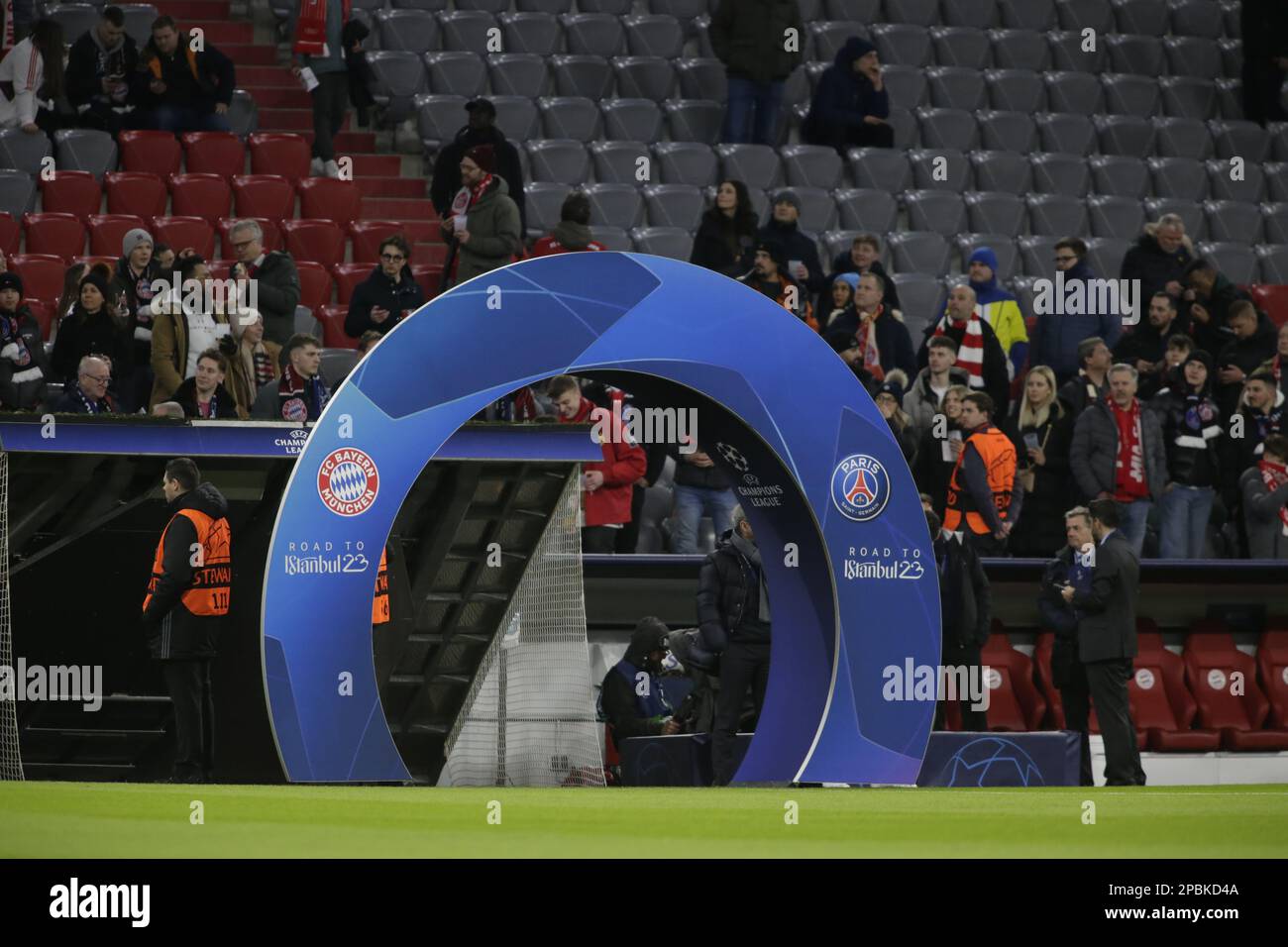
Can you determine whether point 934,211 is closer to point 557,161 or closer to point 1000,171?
point 1000,171

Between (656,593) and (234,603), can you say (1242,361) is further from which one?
(234,603)

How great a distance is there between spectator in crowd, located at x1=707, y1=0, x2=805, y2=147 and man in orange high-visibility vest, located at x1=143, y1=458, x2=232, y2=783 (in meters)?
9.19

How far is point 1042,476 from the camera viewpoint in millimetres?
15398

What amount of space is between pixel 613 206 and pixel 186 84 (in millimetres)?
3905

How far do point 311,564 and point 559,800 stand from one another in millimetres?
1688

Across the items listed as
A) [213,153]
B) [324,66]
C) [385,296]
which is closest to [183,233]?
[213,153]

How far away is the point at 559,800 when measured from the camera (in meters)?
10.3

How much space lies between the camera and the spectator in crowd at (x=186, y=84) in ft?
59.4

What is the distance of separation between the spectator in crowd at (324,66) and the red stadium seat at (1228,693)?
8.70m

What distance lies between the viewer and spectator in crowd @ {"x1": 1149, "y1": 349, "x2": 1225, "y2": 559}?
51.3 feet

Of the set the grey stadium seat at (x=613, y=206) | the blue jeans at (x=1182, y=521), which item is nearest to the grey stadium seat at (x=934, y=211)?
the grey stadium seat at (x=613, y=206)

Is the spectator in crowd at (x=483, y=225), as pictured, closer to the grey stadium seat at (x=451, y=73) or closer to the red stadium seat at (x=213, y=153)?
the red stadium seat at (x=213, y=153)

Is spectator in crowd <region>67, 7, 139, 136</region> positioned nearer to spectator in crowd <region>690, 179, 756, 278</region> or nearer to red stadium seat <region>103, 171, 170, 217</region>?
red stadium seat <region>103, 171, 170, 217</region>

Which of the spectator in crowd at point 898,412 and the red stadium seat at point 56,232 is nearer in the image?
the spectator in crowd at point 898,412
